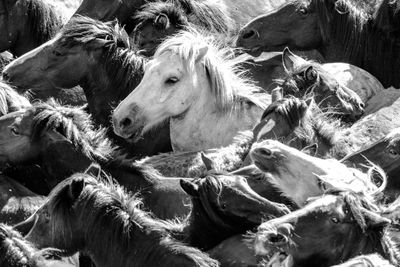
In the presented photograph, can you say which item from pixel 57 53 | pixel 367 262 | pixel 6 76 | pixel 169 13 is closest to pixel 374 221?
pixel 367 262

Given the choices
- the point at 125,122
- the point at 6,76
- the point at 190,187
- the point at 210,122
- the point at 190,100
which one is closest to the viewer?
the point at 190,187

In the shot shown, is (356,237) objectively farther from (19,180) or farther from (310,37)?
(310,37)

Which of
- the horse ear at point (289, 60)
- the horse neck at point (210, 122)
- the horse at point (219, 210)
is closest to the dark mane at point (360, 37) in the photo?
the horse ear at point (289, 60)

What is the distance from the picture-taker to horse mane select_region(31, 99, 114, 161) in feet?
24.4

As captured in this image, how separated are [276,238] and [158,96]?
2267 millimetres

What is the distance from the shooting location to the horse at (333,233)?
551 centimetres

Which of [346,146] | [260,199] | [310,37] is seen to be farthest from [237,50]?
[260,199]

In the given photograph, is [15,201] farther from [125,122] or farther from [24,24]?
[24,24]

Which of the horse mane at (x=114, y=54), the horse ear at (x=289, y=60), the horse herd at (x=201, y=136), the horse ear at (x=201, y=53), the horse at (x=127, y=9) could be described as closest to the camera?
the horse herd at (x=201, y=136)

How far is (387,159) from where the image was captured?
702 centimetres

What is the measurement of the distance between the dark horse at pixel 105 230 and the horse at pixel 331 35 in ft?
11.6

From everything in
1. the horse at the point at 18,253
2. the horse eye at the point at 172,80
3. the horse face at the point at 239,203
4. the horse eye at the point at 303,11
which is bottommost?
the horse eye at the point at 303,11

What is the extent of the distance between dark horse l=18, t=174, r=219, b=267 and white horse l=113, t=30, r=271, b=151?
137 centimetres

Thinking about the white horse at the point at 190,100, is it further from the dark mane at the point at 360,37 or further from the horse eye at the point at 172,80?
the dark mane at the point at 360,37
